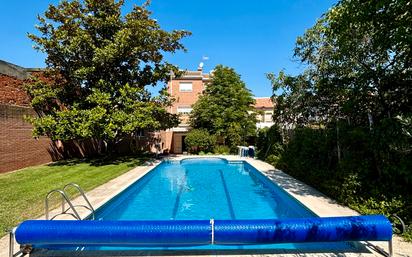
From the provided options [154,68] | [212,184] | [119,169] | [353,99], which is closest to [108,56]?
[154,68]

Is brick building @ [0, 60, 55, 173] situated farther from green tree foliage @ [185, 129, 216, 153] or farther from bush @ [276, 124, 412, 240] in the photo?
bush @ [276, 124, 412, 240]

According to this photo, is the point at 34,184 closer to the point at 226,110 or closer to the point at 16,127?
the point at 16,127

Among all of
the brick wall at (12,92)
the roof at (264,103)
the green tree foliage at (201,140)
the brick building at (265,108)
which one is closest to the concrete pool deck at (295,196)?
the brick wall at (12,92)

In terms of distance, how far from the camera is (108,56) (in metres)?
17.2

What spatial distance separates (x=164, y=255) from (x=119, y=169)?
11.7m

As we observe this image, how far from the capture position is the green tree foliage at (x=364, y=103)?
7.52 meters

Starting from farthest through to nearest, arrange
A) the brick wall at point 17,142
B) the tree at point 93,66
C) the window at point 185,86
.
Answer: the window at point 185,86
the tree at point 93,66
the brick wall at point 17,142

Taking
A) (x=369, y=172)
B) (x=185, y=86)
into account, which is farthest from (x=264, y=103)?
(x=369, y=172)

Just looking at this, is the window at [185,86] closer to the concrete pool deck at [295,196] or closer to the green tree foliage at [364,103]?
the concrete pool deck at [295,196]

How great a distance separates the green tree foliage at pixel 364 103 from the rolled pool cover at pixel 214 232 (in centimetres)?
237

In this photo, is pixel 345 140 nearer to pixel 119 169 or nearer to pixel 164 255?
pixel 164 255

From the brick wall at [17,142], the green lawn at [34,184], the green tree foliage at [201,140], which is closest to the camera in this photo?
the green lawn at [34,184]

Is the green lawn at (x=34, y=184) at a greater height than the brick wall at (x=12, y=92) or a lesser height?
lesser

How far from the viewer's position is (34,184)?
11.6 m
